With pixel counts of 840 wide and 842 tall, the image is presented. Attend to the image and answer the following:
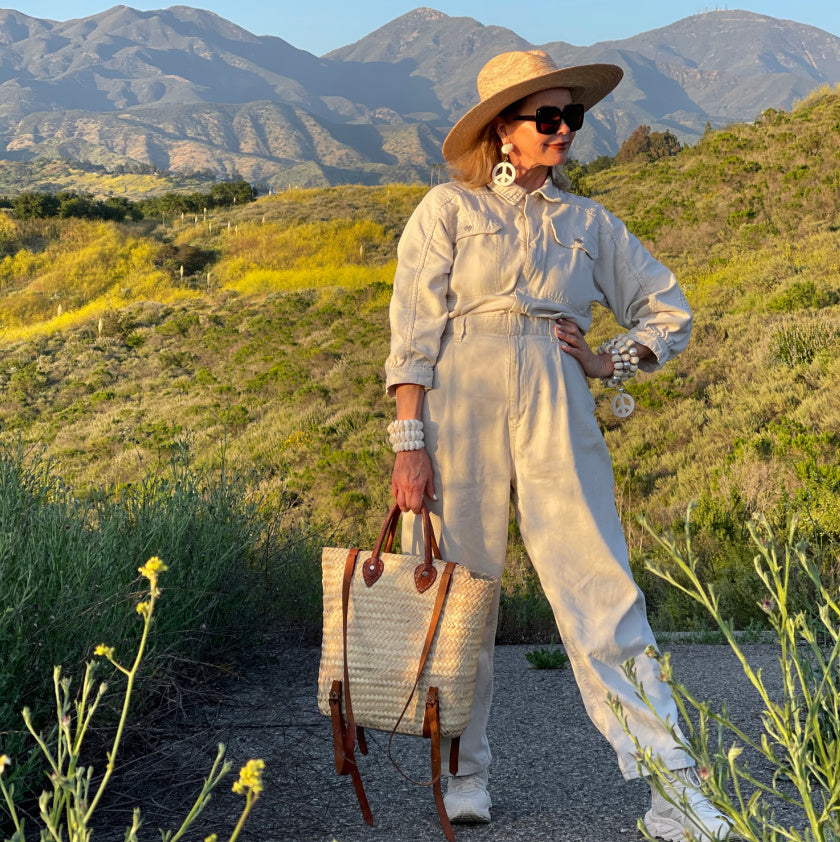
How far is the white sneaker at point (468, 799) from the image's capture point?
2.47 metres

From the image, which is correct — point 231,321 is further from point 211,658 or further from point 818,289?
point 211,658

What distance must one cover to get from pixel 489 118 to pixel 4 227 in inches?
1463

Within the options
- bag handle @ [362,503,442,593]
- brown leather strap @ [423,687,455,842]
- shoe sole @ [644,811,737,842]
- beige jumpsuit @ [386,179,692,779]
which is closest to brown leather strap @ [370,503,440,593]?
bag handle @ [362,503,442,593]

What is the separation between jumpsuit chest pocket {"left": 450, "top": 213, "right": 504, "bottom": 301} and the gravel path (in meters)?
1.41

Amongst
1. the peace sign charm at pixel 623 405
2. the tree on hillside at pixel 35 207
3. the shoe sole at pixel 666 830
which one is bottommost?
the shoe sole at pixel 666 830

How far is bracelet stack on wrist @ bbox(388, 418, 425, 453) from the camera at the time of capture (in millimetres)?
2416

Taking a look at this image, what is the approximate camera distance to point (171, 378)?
22.4 meters

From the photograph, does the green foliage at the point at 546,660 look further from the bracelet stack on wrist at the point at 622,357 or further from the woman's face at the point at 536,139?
the woman's face at the point at 536,139

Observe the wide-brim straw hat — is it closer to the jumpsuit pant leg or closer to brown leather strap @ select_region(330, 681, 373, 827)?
the jumpsuit pant leg

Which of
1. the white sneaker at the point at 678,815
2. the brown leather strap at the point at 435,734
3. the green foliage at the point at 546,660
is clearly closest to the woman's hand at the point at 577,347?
the brown leather strap at the point at 435,734

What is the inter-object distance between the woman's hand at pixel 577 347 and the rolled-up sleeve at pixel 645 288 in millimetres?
150

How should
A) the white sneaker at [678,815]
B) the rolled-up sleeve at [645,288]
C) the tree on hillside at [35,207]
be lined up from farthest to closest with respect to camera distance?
the tree on hillside at [35,207] → the rolled-up sleeve at [645,288] → the white sneaker at [678,815]

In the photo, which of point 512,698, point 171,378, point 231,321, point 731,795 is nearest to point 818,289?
point 512,698

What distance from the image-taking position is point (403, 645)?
2314 mm
